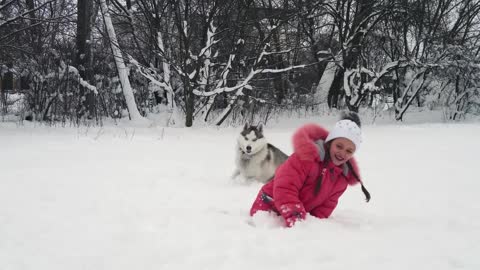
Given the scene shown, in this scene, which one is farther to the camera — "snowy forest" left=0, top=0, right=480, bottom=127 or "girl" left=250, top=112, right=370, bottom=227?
"snowy forest" left=0, top=0, right=480, bottom=127

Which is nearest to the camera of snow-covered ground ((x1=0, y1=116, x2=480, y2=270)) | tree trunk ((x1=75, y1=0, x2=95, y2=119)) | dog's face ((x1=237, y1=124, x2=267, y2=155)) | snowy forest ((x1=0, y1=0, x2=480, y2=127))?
snow-covered ground ((x1=0, y1=116, x2=480, y2=270))

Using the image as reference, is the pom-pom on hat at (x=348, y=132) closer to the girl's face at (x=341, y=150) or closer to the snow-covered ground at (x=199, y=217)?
the girl's face at (x=341, y=150)

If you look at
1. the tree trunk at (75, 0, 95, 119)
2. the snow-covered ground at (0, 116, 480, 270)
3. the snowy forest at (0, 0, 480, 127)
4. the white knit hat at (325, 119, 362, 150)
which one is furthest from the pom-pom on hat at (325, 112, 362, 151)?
the tree trunk at (75, 0, 95, 119)

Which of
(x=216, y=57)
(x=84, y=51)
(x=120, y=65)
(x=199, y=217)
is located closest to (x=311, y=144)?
(x=199, y=217)

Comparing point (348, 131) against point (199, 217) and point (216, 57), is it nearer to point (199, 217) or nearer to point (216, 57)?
point (199, 217)

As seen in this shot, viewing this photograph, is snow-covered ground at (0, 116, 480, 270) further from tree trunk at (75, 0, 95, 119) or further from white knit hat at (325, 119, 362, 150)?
tree trunk at (75, 0, 95, 119)

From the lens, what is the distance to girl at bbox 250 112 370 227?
9.93 ft

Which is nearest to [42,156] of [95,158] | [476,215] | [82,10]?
[95,158]

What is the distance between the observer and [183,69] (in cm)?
1087

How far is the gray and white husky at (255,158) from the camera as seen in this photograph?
5730 millimetres

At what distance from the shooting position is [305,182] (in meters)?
3.17

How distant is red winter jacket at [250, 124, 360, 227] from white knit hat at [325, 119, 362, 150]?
0.17 meters

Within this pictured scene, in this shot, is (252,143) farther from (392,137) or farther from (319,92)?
(319,92)

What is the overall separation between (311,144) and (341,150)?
0.82 ft
